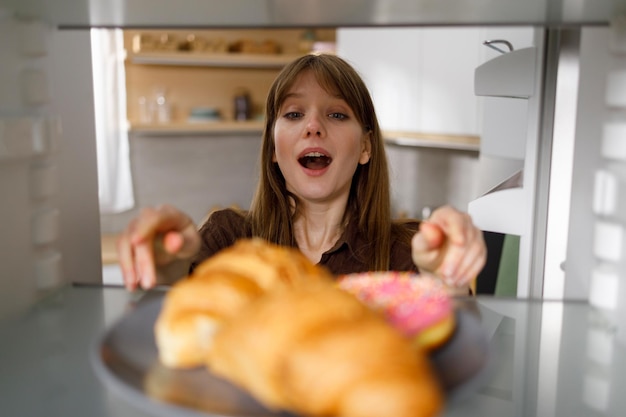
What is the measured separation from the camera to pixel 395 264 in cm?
66

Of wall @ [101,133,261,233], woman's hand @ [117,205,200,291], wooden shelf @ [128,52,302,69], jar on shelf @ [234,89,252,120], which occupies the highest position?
wooden shelf @ [128,52,302,69]

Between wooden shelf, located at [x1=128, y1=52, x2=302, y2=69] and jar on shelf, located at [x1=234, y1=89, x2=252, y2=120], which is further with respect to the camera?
jar on shelf, located at [x1=234, y1=89, x2=252, y2=120]

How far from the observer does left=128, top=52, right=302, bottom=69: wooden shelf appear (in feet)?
7.45

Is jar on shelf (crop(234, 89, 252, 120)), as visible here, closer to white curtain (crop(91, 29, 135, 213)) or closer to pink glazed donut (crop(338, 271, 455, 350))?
white curtain (crop(91, 29, 135, 213))

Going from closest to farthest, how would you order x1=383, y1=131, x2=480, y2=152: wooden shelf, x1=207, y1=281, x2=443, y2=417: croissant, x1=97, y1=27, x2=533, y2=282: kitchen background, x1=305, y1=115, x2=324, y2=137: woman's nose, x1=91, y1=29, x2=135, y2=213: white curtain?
x1=207, y1=281, x2=443, y2=417: croissant < x1=305, y1=115, x2=324, y2=137: woman's nose < x1=383, y1=131, x2=480, y2=152: wooden shelf < x1=97, y1=27, x2=533, y2=282: kitchen background < x1=91, y1=29, x2=135, y2=213: white curtain

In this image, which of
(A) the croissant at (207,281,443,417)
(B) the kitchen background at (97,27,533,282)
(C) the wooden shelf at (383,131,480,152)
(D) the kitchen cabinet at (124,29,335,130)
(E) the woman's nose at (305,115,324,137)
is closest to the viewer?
(A) the croissant at (207,281,443,417)

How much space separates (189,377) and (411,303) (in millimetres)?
93

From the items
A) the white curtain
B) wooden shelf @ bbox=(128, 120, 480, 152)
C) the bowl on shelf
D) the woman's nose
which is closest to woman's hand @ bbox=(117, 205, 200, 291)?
the woman's nose

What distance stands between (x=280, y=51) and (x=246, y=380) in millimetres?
2459

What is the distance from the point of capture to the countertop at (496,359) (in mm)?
347

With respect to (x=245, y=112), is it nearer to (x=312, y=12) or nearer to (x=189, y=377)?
(x=312, y=12)

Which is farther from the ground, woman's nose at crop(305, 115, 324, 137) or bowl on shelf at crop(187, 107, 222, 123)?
bowl on shelf at crop(187, 107, 222, 123)

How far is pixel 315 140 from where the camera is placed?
1.98ft

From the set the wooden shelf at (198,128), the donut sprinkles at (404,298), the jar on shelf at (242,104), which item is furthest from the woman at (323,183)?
the jar on shelf at (242,104)
